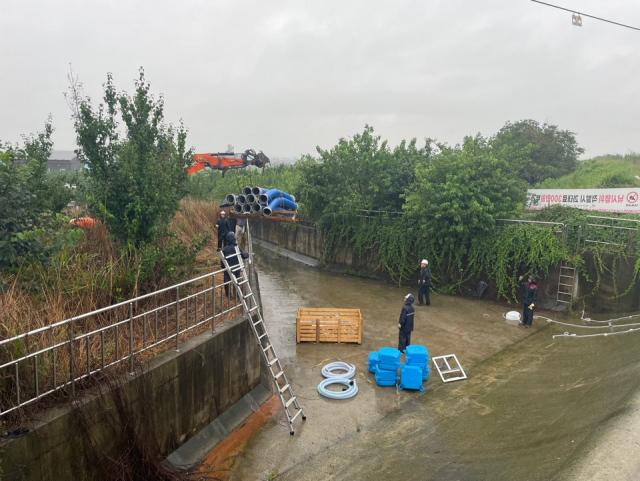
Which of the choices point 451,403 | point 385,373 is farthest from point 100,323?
point 451,403

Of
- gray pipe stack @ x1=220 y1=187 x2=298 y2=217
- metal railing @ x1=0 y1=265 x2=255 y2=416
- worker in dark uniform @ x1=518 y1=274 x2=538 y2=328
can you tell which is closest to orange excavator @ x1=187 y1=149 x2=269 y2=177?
gray pipe stack @ x1=220 y1=187 x2=298 y2=217

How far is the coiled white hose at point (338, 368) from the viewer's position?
30.1 feet

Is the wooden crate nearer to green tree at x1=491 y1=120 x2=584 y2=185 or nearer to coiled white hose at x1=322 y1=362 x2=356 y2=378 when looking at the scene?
coiled white hose at x1=322 y1=362 x2=356 y2=378

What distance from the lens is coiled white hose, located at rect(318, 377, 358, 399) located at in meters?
8.48

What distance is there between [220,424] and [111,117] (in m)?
6.15

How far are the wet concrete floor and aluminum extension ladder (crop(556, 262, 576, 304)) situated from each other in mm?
1598

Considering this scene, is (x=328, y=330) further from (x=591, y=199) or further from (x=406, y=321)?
(x=591, y=199)

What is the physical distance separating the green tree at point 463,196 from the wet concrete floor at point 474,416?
12.7ft

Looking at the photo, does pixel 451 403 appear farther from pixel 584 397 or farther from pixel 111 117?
pixel 111 117

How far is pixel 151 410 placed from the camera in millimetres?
5875

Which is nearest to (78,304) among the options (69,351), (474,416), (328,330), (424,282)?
(69,351)

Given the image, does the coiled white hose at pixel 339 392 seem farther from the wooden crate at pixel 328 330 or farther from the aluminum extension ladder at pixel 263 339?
the wooden crate at pixel 328 330

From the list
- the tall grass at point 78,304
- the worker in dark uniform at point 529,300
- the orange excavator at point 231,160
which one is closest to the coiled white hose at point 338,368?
the tall grass at point 78,304

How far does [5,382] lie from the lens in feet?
15.3
